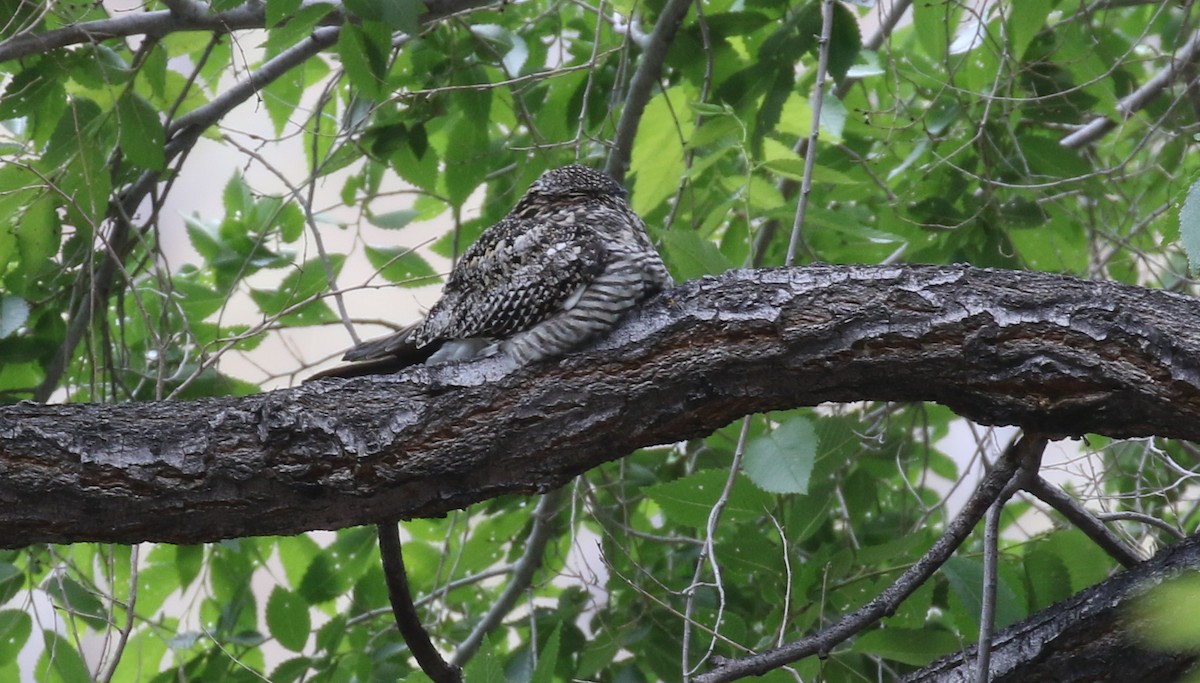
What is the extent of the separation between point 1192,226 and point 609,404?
95 cm

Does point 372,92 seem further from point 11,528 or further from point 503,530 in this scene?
point 503,530

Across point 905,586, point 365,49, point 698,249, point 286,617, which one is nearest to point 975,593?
point 905,586

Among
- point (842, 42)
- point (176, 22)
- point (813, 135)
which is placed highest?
point (176, 22)

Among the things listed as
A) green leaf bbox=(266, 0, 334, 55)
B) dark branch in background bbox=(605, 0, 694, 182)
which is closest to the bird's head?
dark branch in background bbox=(605, 0, 694, 182)

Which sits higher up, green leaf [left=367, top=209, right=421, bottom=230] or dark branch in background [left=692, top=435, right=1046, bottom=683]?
green leaf [left=367, top=209, right=421, bottom=230]

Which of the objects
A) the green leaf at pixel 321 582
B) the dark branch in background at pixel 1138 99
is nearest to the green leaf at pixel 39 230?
A: the green leaf at pixel 321 582

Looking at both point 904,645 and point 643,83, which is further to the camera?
point 643,83

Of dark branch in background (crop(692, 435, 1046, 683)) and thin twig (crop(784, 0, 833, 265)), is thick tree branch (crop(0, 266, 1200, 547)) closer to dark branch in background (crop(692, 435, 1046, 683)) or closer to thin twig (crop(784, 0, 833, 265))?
dark branch in background (crop(692, 435, 1046, 683))

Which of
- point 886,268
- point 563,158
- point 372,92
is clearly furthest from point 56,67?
point 886,268

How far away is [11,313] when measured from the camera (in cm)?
307

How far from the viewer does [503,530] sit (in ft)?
13.1

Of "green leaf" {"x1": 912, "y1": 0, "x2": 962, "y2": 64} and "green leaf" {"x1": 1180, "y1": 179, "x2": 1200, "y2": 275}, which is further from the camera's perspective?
"green leaf" {"x1": 912, "y1": 0, "x2": 962, "y2": 64}

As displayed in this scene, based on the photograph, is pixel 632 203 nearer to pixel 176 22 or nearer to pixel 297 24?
pixel 297 24

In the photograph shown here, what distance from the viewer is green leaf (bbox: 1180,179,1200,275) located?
5.17ft
